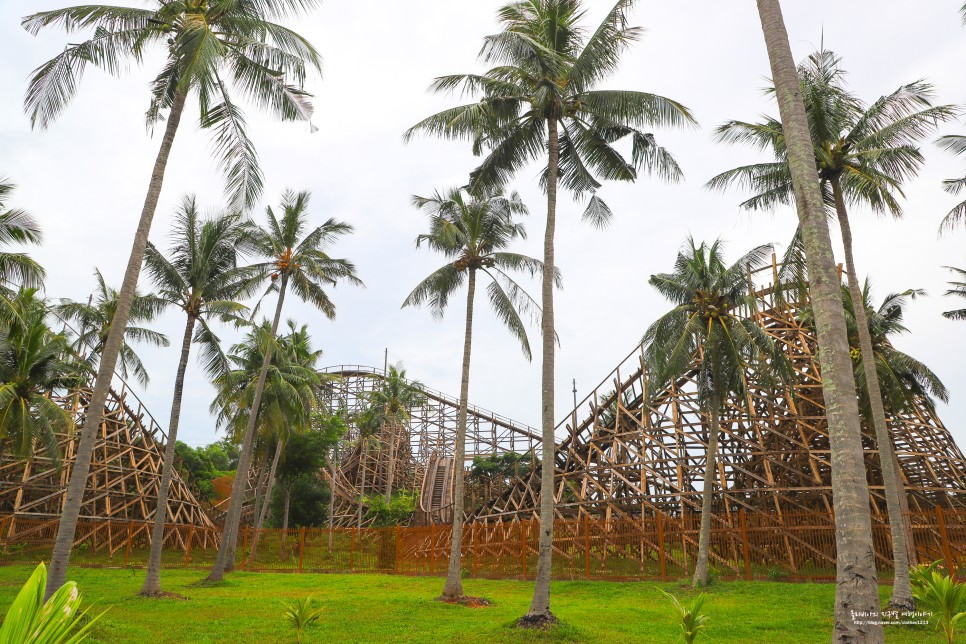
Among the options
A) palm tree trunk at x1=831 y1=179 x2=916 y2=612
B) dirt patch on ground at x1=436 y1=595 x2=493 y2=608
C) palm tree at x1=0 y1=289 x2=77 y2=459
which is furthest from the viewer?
palm tree at x1=0 y1=289 x2=77 y2=459

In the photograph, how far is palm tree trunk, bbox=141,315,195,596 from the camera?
15.6 m

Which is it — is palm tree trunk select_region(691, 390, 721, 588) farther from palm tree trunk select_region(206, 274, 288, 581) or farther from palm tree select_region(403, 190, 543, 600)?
palm tree trunk select_region(206, 274, 288, 581)

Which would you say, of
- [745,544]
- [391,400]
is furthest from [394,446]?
[745,544]

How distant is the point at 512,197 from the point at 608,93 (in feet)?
16.8

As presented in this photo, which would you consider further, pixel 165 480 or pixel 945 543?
pixel 165 480

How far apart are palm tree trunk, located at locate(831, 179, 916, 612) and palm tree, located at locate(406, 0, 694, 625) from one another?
3.82m

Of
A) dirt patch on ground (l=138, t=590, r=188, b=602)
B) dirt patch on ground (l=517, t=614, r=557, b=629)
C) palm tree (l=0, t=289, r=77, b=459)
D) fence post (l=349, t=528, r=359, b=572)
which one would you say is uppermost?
palm tree (l=0, t=289, r=77, b=459)

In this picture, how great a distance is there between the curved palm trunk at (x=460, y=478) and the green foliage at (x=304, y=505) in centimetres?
2044

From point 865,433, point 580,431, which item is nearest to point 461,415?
point 580,431

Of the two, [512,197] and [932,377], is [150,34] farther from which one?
[932,377]

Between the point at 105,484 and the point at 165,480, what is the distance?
13475mm

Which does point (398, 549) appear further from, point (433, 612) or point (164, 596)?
point (433, 612)

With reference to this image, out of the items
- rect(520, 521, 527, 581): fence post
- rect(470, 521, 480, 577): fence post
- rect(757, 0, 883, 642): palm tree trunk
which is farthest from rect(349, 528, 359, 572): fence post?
rect(757, 0, 883, 642): palm tree trunk

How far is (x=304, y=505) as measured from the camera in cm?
3562
